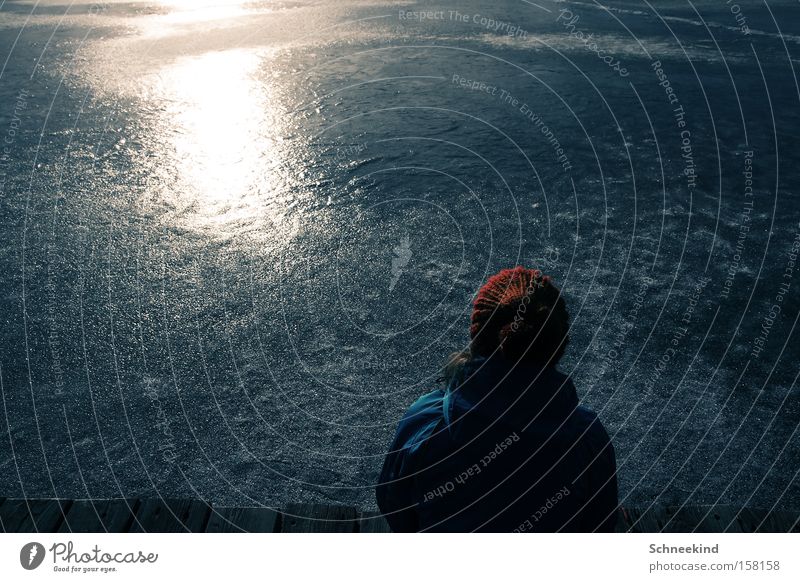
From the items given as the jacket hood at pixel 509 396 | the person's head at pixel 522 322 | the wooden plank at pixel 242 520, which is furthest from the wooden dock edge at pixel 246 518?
the person's head at pixel 522 322

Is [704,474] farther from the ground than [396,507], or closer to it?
closer to it

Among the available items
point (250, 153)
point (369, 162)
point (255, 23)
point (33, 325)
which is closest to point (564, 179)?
point (369, 162)

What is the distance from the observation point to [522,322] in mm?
2904

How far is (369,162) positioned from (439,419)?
7.17 meters

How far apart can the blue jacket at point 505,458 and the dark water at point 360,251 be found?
2045 millimetres

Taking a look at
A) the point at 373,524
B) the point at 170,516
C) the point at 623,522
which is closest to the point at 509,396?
the point at 373,524

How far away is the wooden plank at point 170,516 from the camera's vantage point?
3.87 metres

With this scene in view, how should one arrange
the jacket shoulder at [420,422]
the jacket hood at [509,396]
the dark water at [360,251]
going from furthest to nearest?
the dark water at [360,251], the jacket shoulder at [420,422], the jacket hood at [509,396]

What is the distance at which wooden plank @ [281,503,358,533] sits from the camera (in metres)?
3.90

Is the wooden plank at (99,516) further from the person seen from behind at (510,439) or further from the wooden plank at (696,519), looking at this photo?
the wooden plank at (696,519)

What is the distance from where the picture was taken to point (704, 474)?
5.20 meters

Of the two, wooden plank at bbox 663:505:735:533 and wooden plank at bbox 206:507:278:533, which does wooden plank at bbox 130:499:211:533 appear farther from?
wooden plank at bbox 663:505:735:533

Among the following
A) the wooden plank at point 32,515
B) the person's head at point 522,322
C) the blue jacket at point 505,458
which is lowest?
the wooden plank at point 32,515
